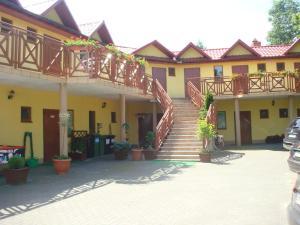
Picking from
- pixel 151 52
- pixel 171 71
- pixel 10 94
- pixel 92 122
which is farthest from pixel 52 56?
pixel 171 71

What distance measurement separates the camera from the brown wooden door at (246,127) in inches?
984

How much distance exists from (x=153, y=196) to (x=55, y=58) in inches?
256

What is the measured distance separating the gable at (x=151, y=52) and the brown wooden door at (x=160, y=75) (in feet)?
3.21

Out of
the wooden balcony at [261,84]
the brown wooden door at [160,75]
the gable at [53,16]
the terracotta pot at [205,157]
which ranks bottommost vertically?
the terracotta pot at [205,157]

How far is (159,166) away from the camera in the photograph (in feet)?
44.6

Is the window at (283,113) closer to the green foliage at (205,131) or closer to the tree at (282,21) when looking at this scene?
the green foliage at (205,131)

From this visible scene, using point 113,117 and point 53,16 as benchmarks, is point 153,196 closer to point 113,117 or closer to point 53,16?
point 53,16

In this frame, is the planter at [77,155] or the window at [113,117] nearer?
the planter at [77,155]

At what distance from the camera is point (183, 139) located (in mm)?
16953

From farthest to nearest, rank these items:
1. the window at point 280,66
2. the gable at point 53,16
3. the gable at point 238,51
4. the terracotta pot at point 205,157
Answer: the gable at point 238,51 → the window at point 280,66 → the gable at point 53,16 → the terracotta pot at point 205,157

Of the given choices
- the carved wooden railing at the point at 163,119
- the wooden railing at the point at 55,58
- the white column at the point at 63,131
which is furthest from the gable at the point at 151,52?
the white column at the point at 63,131

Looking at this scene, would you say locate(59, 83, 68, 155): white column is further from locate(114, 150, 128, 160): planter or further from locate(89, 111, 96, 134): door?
locate(89, 111, 96, 134): door

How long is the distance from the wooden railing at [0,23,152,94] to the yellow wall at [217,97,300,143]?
11675mm

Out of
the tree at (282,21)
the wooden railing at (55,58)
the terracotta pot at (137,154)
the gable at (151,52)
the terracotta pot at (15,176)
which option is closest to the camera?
the terracotta pot at (15,176)
